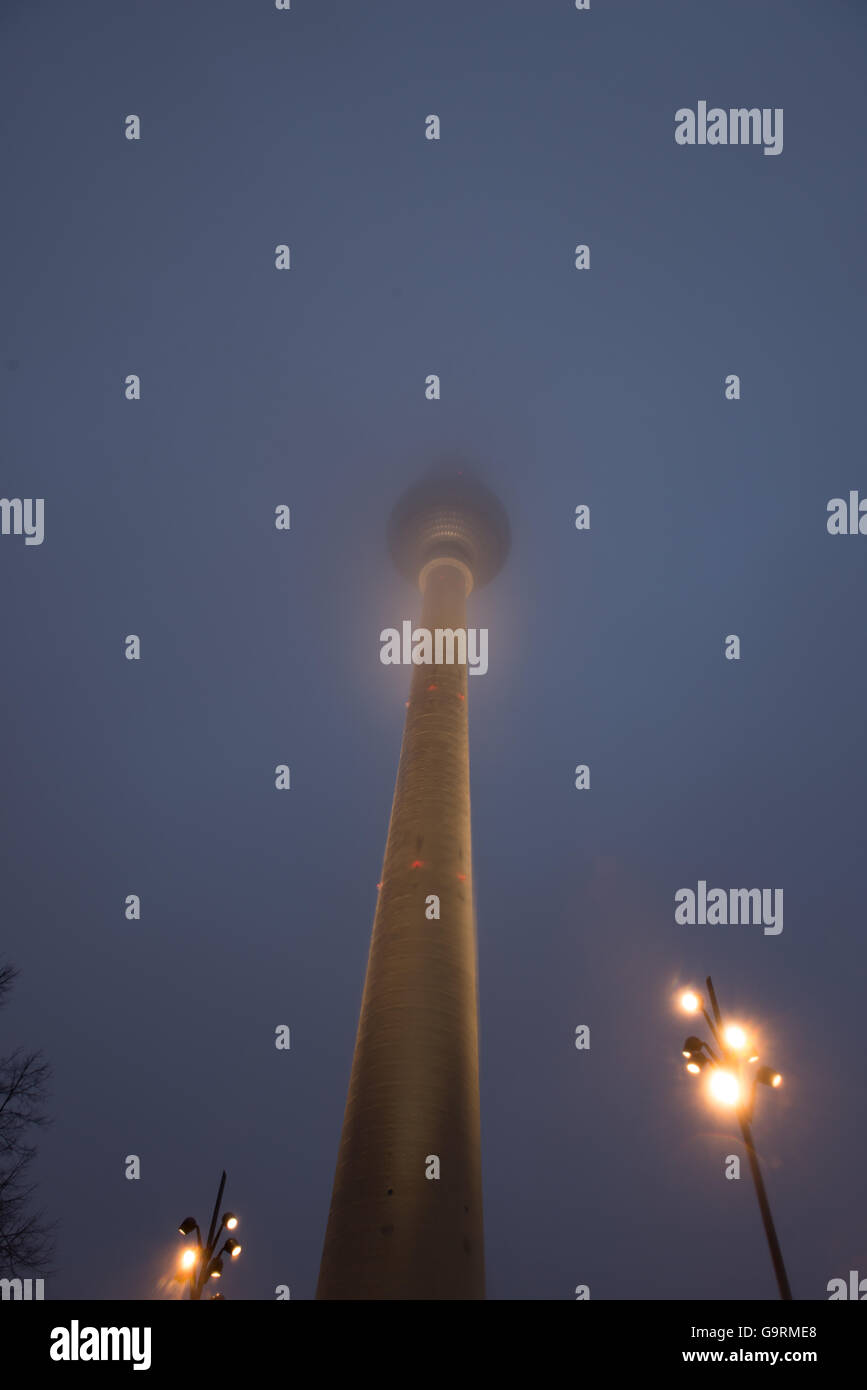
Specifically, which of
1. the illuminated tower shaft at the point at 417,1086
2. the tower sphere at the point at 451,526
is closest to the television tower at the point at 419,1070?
the illuminated tower shaft at the point at 417,1086

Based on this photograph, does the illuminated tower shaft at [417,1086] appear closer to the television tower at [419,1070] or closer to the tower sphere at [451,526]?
the television tower at [419,1070]

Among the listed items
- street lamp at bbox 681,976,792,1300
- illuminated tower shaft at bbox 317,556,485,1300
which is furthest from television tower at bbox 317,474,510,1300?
street lamp at bbox 681,976,792,1300

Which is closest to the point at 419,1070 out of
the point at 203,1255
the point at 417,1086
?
the point at 417,1086

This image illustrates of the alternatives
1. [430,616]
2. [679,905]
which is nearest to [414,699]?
[430,616]

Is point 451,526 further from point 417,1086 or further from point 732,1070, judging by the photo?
point 732,1070

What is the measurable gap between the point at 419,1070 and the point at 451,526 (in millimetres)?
25532

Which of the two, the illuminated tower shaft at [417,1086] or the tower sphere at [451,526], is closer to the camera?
the illuminated tower shaft at [417,1086]

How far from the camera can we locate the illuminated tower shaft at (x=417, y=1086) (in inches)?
448

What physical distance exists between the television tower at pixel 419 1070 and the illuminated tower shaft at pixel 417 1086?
0.02 metres

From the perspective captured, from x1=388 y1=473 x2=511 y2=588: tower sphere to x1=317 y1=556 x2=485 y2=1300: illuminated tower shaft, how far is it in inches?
631
